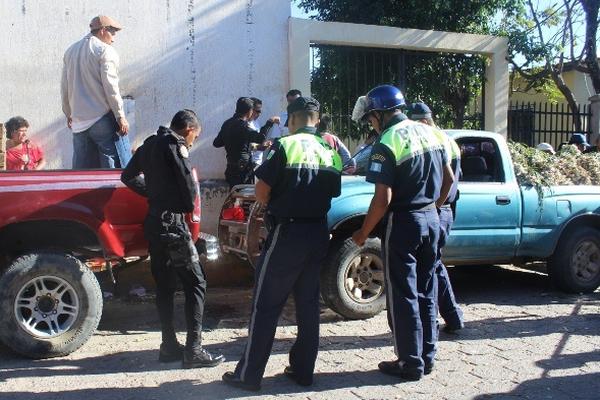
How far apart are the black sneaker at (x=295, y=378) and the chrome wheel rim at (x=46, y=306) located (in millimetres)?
1631

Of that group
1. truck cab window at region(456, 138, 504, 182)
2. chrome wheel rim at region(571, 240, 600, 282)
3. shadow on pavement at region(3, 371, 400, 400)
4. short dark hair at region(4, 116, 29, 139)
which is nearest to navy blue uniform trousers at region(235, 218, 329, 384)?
shadow on pavement at region(3, 371, 400, 400)

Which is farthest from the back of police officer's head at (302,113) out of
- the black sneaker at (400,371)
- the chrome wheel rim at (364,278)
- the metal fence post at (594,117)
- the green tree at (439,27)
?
the metal fence post at (594,117)

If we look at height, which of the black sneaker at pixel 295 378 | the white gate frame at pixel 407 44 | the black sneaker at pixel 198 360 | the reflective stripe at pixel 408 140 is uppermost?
the white gate frame at pixel 407 44

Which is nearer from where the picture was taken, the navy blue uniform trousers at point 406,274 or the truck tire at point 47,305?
the navy blue uniform trousers at point 406,274

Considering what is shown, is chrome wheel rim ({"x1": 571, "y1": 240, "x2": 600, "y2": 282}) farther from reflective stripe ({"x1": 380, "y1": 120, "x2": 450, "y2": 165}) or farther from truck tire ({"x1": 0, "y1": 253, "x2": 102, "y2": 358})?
truck tire ({"x1": 0, "y1": 253, "x2": 102, "y2": 358})

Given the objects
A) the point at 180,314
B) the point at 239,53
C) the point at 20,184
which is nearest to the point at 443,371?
the point at 180,314

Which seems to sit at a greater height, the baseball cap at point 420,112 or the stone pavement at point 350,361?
the baseball cap at point 420,112

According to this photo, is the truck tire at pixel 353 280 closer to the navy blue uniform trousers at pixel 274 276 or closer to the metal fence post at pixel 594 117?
the navy blue uniform trousers at pixel 274 276

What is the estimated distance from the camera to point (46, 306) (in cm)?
500

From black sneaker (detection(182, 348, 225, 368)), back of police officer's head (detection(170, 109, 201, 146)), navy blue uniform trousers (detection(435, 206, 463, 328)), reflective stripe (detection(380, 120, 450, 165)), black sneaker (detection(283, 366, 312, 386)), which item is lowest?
black sneaker (detection(283, 366, 312, 386))

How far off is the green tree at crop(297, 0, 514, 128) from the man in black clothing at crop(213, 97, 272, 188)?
390 centimetres

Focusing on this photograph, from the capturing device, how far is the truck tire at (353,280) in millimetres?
5953

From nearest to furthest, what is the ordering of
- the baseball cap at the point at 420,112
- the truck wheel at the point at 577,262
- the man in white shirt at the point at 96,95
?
the baseball cap at the point at 420,112 → the man in white shirt at the point at 96,95 → the truck wheel at the point at 577,262

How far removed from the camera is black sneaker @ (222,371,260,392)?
4402mm
